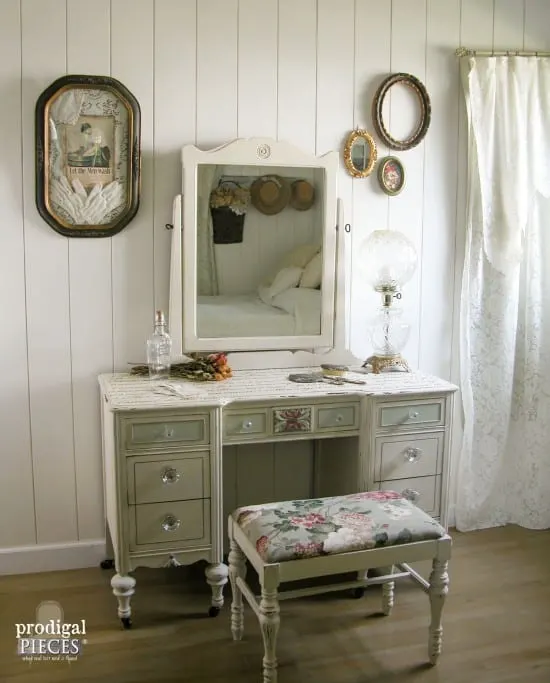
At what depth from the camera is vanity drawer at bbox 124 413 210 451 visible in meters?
2.49

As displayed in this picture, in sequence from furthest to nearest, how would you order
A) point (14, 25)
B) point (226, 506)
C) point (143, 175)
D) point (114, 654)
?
1. point (226, 506)
2. point (143, 175)
3. point (14, 25)
4. point (114, 654)

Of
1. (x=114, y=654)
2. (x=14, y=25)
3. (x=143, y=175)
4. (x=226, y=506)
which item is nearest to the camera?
(x=114, y=654)

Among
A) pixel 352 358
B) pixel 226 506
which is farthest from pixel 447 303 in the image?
pixel 226 506

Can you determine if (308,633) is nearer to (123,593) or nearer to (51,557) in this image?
(123,593)

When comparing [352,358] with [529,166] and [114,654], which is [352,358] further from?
[114,654]

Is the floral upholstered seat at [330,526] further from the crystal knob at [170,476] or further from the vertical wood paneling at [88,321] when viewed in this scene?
the vertical wood paneling at [88,321]

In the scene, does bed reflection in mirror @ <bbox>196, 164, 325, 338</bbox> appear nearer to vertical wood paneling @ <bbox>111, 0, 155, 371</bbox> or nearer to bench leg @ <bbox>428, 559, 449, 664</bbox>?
vertical wood paneling @ <bbox>111, 0, 155, 371</bbox>

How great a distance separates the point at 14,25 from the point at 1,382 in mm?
1202

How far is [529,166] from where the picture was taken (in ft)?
10.5

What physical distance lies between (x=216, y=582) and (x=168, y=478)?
1.29ft

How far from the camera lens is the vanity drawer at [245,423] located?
8.59ft

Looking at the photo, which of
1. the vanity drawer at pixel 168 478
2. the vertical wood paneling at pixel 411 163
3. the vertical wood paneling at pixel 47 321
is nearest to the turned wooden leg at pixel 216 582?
the vanity drawer at pixel 168 478

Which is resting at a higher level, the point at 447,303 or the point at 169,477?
the point at 447,303

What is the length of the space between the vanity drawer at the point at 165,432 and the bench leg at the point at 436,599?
2.62ft
